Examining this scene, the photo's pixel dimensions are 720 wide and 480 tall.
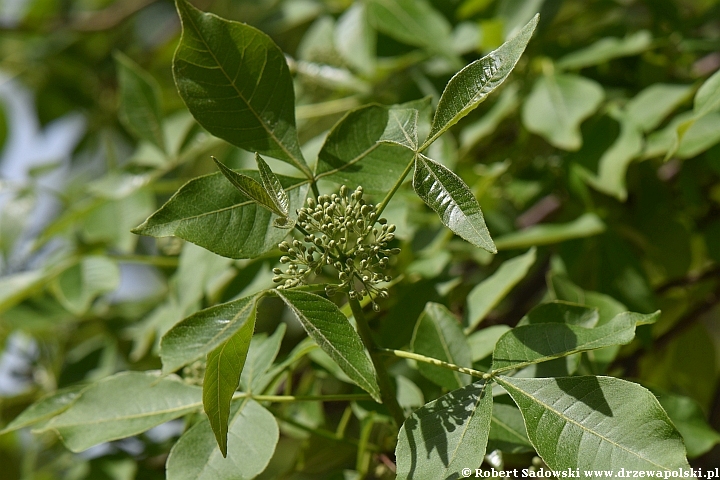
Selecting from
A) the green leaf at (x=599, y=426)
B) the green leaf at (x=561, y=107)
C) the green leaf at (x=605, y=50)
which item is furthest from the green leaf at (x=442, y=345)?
the green leaf at (x=605, y=50)

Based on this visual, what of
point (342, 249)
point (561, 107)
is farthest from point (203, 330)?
point (561, 107)

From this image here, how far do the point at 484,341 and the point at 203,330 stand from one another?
0.43 m

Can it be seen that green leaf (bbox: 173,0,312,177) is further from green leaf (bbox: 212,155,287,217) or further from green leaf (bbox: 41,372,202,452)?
green leaf (bbox: 41,372,202,452)

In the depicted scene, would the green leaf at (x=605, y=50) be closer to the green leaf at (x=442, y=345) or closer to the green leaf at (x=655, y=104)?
the green leaf at (x=655, y=104)

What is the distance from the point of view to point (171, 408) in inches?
34.1

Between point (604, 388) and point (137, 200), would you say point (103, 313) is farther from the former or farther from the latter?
point (604, 388)

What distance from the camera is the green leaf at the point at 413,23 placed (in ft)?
4.37

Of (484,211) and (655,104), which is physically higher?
(655,104)

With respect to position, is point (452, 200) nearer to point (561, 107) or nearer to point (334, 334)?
point (334, 334)

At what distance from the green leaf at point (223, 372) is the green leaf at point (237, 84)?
22 centimetres

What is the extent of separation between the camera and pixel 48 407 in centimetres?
96

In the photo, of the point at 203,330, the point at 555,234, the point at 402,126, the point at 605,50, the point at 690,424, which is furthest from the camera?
the point at 605,50

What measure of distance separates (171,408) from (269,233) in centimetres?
30

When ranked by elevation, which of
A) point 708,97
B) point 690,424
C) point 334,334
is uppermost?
point 708,97
